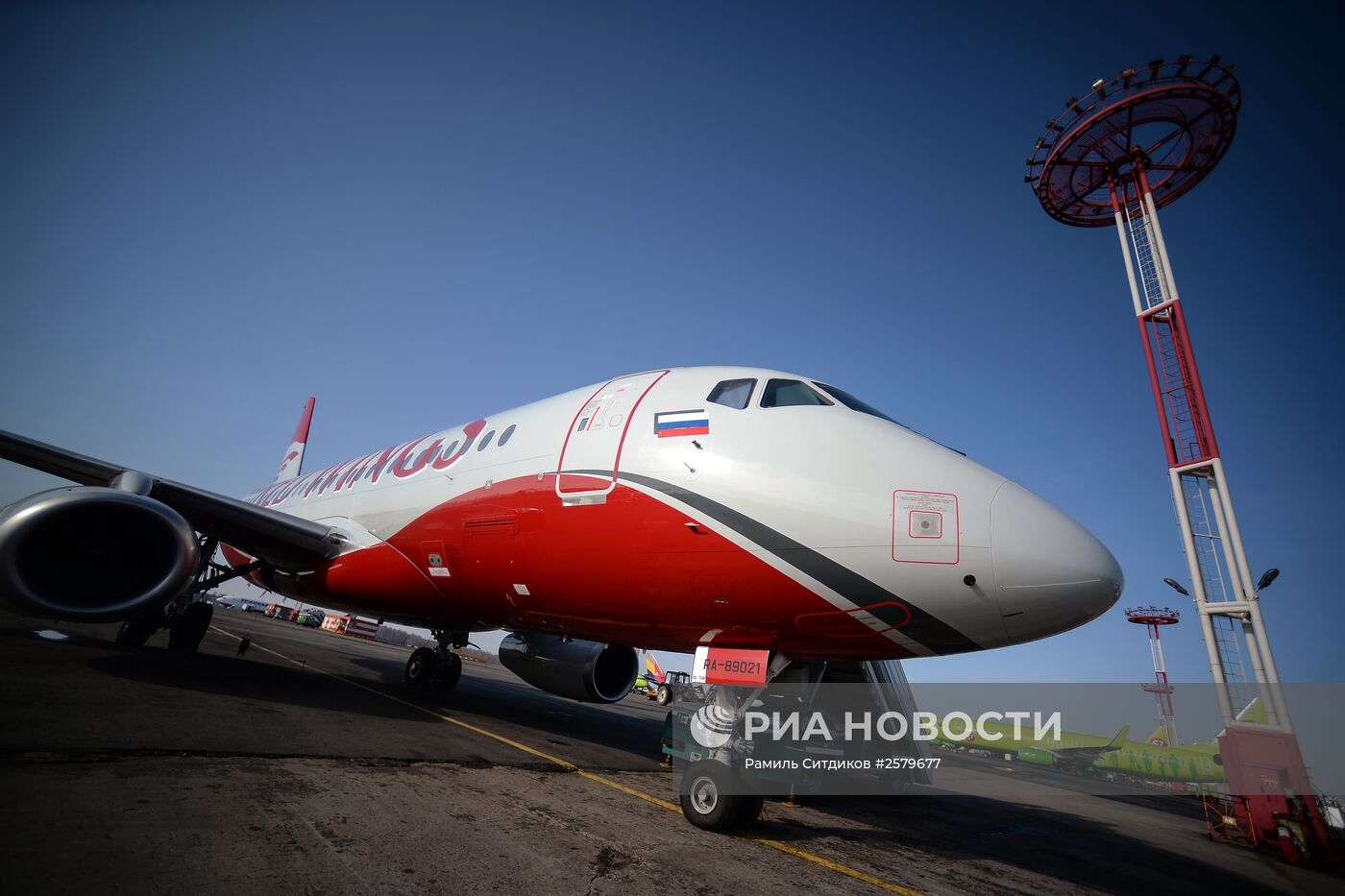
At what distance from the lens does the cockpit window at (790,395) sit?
5250 mm

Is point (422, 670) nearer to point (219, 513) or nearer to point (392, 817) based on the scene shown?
point (219, 513)

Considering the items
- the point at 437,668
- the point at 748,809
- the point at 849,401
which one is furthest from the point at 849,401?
the point at 437,668

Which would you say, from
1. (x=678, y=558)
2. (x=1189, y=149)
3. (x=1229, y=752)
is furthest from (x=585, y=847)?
(x=1189, y=149)

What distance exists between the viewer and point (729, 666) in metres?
5.10

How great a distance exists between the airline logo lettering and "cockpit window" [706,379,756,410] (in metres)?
2.19

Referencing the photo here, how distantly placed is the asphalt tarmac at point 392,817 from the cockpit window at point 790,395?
358 cm

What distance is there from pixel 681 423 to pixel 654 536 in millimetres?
1086

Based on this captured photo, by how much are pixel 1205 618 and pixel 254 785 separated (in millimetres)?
19395

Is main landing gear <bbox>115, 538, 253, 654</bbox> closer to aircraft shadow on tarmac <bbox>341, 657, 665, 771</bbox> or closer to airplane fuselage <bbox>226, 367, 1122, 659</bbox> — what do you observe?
aircraft shadow on tarmac <bbox>341, 657, 665, 771</bbox>

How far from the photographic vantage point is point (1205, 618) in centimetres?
1455

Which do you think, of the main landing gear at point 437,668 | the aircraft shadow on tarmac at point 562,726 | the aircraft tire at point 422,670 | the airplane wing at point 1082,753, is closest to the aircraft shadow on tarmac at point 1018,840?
the aircraft shadow on tarmac at point 562,726

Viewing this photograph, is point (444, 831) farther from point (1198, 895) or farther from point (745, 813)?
point (1198, 895)

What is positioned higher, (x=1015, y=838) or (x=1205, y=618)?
(x=1205, y=618)

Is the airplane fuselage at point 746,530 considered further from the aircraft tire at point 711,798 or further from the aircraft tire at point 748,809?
the aircraft tire at point 748,809
